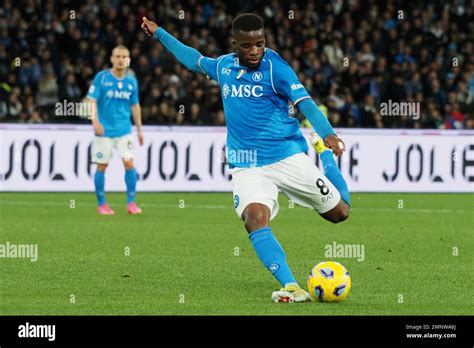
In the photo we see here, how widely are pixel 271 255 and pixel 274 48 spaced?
17.1 m

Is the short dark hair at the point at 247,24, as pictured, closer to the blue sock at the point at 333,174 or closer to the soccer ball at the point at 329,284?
the blue sock at the point at 333,174

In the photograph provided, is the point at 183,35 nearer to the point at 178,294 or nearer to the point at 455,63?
the point at 455,63

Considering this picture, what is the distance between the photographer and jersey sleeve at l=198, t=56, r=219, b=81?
9.38m

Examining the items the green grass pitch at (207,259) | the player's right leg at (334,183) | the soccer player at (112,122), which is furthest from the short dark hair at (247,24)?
the soccer player at (112,122)

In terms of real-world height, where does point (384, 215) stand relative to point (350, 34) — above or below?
below

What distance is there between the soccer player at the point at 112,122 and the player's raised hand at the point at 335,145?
27.0ft

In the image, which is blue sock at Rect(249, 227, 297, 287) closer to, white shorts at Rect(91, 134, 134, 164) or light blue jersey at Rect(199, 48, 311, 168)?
light blue jersey at Rect(199, 48, 311, 168)

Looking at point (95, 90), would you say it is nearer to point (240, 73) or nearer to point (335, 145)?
point (240, 73)

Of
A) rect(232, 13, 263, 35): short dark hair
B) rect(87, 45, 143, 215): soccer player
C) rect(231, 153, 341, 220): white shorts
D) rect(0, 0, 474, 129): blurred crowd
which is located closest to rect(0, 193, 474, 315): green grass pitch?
rect(87, 45, 143, 215): soccer player

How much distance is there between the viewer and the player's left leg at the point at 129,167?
1634cm

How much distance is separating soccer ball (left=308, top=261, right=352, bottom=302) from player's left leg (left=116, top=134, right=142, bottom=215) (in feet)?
25.8
